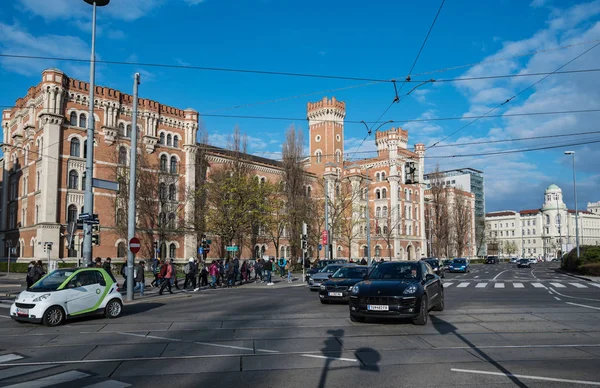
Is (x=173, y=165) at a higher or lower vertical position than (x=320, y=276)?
higher

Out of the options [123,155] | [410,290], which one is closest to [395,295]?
[410,290]

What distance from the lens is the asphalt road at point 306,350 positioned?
699cm

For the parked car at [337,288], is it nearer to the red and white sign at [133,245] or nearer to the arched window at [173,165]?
the red and white sign at [133,245]

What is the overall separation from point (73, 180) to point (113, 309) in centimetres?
3574

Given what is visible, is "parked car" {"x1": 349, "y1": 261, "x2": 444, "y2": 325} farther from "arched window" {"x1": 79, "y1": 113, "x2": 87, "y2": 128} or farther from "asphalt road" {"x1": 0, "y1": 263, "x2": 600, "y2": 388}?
"arched window" {"x1": 79, "y1": 113, "x2": 87, "y2": 128}

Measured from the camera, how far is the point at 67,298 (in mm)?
13070

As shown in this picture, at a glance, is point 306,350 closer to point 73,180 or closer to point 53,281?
point 53,281

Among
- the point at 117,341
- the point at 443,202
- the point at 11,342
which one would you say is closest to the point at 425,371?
the point at 117,341

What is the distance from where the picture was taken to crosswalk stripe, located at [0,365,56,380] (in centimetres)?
730

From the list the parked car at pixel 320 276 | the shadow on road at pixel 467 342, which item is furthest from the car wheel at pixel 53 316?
the parked car at pixel 320 276

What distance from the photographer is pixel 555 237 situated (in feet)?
479

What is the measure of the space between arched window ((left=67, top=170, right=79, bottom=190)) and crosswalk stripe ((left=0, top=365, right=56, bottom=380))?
41844 mm

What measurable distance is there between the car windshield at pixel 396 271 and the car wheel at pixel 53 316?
27.6ft

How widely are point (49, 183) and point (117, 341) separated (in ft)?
127
